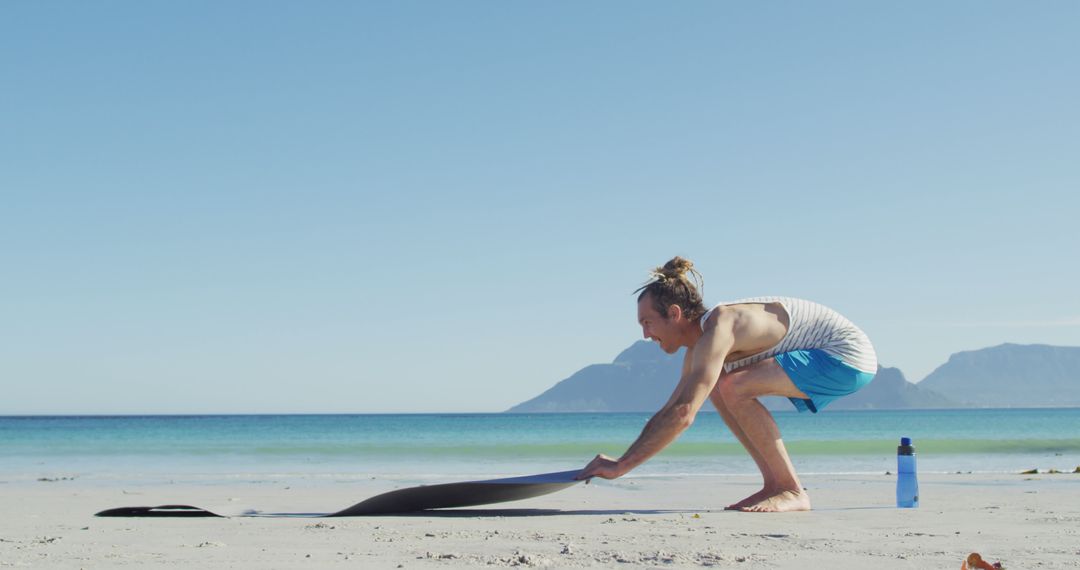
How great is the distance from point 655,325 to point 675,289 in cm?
17

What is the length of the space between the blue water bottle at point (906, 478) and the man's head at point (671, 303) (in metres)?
1.20

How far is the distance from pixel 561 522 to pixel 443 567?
1202 millimetres

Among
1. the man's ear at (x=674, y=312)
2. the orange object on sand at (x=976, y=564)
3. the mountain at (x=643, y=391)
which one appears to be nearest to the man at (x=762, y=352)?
the man's ear at (x=674, y=312)

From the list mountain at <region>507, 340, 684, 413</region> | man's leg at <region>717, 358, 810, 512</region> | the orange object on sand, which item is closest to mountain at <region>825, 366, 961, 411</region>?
mountain at <region>507, 340, 684, 413</region>

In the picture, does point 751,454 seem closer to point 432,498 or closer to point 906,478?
point 906,478

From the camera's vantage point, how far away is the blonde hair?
13.6 feet

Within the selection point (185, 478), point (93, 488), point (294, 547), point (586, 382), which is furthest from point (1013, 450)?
point (586, 382)

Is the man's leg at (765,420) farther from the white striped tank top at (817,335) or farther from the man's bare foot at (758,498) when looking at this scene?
the white striped tank top at (817,335)

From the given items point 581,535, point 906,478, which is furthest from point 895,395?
point 581,535

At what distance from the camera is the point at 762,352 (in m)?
4.35

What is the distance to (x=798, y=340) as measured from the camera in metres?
4.34

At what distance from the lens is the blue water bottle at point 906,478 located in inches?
179

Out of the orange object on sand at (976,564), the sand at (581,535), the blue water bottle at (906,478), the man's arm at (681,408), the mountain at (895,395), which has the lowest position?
the sand at (581,535)

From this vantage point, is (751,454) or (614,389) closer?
(751,454)
